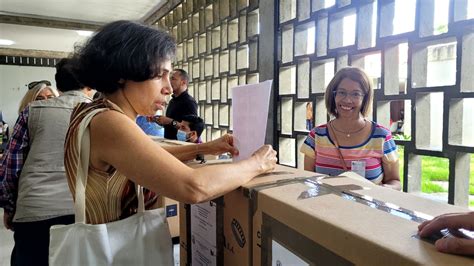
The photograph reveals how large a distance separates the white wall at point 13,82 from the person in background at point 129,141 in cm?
843

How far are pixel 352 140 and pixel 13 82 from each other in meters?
8.93

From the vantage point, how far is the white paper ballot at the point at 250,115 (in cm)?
66

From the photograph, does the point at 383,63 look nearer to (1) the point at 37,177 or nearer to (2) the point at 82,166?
(2) the point at 82,166

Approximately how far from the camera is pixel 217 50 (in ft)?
10.3

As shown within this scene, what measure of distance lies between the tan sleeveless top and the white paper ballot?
0.24 m

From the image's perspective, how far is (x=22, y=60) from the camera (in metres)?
8.29

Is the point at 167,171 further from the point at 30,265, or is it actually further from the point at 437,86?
the point at 437,86

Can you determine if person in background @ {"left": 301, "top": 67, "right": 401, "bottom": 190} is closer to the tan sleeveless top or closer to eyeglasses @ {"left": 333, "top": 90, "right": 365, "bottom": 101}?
eyeglasses @ {"left": 333, "top": 90, "right": 365, "bottom": 101}

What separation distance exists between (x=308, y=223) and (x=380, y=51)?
141 centimetres

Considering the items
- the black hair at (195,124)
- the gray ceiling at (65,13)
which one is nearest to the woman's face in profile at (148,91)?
the black hair at (195,124)

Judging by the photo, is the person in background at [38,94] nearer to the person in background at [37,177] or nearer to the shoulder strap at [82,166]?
the person in background at [37,177]

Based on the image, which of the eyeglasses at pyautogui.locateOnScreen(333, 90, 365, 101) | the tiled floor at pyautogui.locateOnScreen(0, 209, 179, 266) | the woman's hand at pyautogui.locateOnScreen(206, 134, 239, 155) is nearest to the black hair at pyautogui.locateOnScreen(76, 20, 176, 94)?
the woman's hand at pyautogui.locateOnScreen(206, 134, 239, 155)

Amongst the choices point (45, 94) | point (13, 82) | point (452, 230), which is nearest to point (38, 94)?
point (45, 94)

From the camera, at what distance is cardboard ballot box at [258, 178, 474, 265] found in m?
0.39
